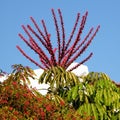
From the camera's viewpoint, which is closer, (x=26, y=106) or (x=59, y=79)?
(x=26, y=106)

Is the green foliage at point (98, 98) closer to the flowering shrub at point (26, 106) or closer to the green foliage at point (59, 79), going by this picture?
the green foliage at point (59, 79)

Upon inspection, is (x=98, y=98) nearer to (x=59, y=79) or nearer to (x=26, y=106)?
(x=59, y=79)

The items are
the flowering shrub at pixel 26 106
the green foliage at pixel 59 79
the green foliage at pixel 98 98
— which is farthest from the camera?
the green foliage at pixel 59 79

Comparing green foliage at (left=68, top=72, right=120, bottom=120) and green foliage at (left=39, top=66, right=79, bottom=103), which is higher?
green foliage at (left=39, top=66, right=79, bottom=103)

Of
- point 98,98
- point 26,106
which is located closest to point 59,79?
point 98,98

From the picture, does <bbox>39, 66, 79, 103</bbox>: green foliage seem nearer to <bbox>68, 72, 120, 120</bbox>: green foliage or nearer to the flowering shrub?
<bbox>68, 72, 120, 120</bbox>: green foliage

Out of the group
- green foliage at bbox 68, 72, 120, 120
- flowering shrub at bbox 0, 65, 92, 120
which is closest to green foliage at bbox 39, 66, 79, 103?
green foliage at bbox 68, 72, 120, 120

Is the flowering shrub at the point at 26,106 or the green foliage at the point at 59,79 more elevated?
the green foliage at the point at 59,79

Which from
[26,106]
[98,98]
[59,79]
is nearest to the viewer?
[26,106]

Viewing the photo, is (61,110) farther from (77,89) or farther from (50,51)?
(50,51)

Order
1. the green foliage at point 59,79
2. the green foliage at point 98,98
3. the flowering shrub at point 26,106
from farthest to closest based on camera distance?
the green foliage at point 59,79, the green foliage at point 98,98, the flowering shrub at point 26,106

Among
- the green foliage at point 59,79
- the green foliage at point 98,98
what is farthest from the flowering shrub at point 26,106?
the green foliage at point 59,79

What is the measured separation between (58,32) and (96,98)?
348 cm

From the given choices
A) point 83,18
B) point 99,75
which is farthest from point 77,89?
point 83,18
